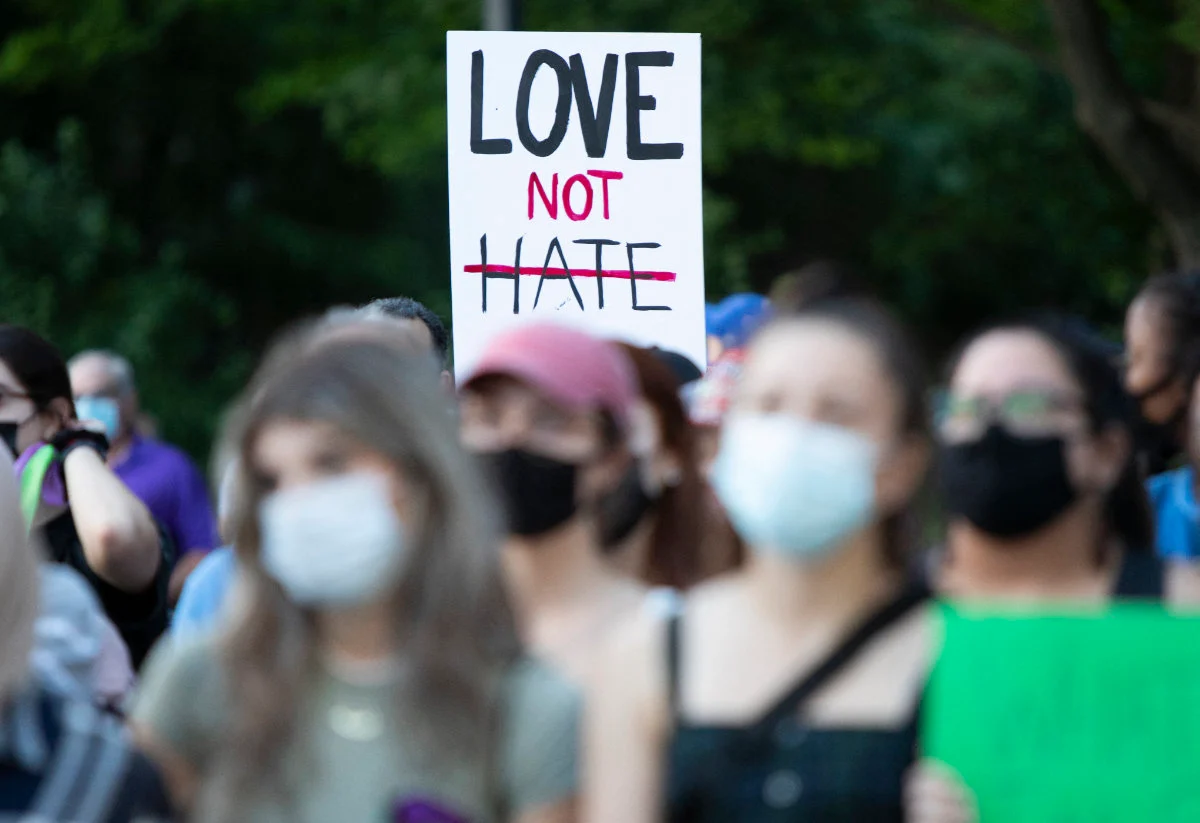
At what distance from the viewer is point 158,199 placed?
1878 centimetres

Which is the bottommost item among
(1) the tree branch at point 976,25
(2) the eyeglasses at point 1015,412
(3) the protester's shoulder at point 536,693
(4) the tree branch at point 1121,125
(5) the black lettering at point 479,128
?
(3) the protester's shoulder at point 536,693

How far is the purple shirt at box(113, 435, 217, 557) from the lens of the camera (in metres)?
6.57

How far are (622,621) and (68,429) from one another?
2.21 metres

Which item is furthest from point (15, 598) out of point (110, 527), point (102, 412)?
point (102, 412)

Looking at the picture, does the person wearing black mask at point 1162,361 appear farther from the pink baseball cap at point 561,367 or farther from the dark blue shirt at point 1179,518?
the pink baseball cap at point 561,367

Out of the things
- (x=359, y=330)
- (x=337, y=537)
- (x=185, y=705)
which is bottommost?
(x=185, y=705)

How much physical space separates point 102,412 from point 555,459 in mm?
4330

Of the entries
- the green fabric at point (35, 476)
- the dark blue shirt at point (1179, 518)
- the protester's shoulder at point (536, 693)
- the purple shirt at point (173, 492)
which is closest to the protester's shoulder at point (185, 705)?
the protester's shoulder at point (536, 693)

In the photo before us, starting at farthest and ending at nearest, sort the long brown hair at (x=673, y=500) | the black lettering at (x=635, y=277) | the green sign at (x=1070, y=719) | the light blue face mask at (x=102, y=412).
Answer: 1. the light blue face mask at (x=102, y=412)
2. the black lettering at (x=635, y=277)
3. the long brown hair at (x=673, y=500)
4. the green sign at (x=1070, y=719)

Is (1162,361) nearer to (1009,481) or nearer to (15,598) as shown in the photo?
(1009,481)

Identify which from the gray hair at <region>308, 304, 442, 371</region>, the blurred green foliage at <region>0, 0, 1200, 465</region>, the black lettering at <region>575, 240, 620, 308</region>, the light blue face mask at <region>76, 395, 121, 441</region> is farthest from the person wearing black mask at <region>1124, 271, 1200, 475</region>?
the blurred green foliage at <region>0, 0, 1200, 465</region>

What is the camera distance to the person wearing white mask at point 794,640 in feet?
7.67

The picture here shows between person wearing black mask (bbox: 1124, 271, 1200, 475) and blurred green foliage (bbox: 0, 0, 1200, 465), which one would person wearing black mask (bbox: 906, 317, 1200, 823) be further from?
blurred green foliage (bbox: 0, 0, 1200, 465)

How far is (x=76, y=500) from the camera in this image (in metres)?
4.37
